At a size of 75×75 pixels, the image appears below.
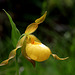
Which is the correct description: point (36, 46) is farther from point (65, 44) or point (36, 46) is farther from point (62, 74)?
point (65, 44)

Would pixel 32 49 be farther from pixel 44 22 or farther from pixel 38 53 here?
pixel 44 22

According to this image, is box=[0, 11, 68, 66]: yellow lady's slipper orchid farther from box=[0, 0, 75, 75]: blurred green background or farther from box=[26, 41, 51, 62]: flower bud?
box=[0, 0, 75, 75]: blurred green background

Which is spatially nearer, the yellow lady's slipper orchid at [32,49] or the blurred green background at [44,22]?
the yellow lady's slipper orchid at [32,49]

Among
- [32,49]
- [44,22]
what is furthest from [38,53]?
[44,22]

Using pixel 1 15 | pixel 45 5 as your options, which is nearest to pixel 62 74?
pixel 45 5

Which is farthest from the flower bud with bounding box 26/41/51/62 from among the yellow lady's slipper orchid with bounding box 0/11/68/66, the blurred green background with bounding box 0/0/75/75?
the blurred green background with bounding box 0/0/75/75

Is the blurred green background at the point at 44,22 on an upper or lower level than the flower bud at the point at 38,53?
lower

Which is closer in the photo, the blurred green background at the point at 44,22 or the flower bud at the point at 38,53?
A: the flower bud at the point at 38,53

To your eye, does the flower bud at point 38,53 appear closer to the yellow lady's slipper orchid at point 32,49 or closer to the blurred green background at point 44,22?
the yellow lady's slipper orchid at point 32,49

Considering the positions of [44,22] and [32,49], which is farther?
[44,22]

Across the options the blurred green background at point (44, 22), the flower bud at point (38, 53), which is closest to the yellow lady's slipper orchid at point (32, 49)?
the flower bud at point (38, 53)

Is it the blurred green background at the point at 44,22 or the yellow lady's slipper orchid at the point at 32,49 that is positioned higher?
the yellow lady's slipper orchid at the point at 32,49
